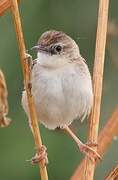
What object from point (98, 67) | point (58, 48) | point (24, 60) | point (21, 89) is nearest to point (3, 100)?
point (24, 60)

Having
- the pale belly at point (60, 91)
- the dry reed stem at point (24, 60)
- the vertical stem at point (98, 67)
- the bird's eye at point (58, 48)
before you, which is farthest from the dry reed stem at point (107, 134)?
the bird's eye at point (58, 48)

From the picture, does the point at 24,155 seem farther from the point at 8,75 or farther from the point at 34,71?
the point at 34,71

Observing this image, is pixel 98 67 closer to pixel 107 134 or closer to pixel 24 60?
pixel 107 134

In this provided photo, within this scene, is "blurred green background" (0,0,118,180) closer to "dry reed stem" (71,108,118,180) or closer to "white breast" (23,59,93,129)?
"white breast" (23,59,93,129)

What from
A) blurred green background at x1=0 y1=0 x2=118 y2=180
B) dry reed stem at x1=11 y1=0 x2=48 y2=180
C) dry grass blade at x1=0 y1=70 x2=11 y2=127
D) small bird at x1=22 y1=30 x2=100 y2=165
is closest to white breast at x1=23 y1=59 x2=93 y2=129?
small bird at x1=22 y1=30 x2=100 y2=165

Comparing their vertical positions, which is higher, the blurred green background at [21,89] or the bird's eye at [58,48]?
the bird's eye at [58,48]

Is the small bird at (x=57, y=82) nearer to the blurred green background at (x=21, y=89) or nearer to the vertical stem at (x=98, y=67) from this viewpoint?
the vertical stem at (x=98, y=67)
